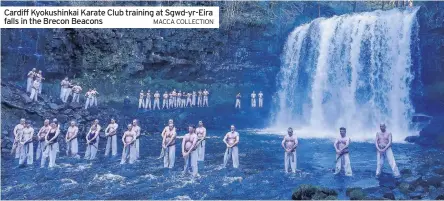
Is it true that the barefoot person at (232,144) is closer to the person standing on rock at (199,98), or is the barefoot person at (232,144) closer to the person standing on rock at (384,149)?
the person standing on rock at (384,149)

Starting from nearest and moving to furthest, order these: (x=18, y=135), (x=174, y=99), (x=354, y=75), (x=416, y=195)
A: (x=416, y=195), (x=18, y=135), (x=354, y=75), (x=174, y=99)

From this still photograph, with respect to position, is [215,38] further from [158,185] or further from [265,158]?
[158,185]

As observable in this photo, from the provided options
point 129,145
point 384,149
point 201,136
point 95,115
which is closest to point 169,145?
point 201,136

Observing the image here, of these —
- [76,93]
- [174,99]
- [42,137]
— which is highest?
[76,93]


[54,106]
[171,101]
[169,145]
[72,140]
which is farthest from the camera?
[171,101]

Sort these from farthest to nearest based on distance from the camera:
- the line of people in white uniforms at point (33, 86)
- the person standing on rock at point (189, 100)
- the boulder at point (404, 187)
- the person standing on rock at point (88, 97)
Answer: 1. the person standing on rock at point (189, 100)
2. the person standing on rock at point (88, 97)
3. the line of people in white uniforms at point (33, 86)
4. the boulder at point (404, 187)

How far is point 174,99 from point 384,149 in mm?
16321

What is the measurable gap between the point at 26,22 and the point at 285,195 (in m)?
9.44

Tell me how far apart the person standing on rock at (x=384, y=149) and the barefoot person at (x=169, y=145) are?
639 centimetres

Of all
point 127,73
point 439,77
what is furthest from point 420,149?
point 127,73

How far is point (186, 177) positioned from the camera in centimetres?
1243

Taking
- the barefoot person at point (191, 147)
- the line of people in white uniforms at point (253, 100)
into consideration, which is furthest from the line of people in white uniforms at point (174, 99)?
the barefoot person at point (191, 147)

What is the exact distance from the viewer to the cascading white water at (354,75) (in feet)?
69.2

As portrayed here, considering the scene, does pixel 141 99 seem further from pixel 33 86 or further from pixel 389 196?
pixel 389 196
